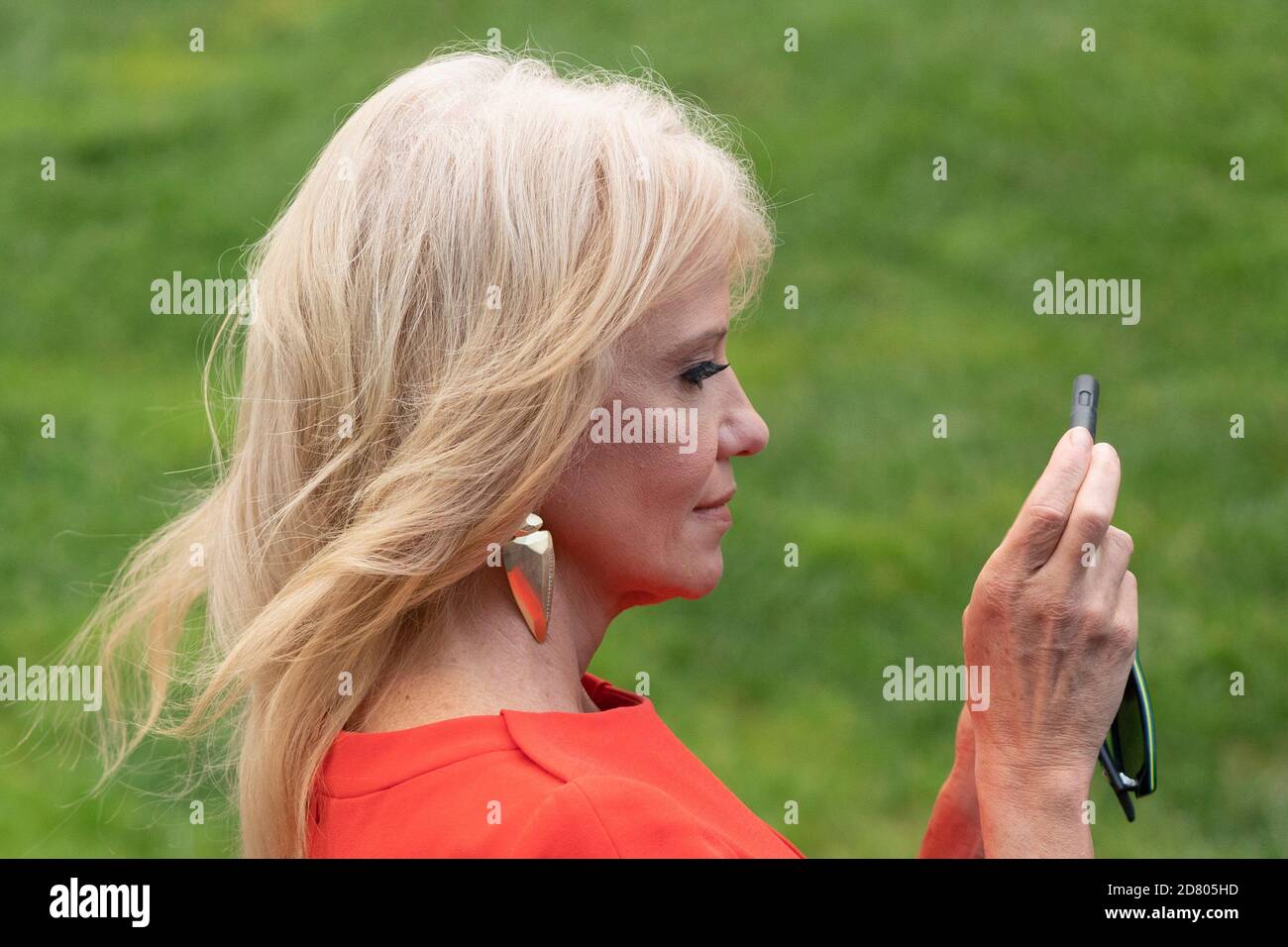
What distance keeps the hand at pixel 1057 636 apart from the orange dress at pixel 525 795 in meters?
0.37

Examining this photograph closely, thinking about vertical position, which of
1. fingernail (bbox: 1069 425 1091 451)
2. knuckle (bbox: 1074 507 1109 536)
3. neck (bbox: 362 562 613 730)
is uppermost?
fingernail (bbox: 1069 425 1091 451)

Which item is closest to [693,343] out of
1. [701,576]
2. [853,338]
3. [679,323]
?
[679,323]

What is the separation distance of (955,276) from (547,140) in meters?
5.48

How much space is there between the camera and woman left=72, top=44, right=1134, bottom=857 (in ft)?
6.35

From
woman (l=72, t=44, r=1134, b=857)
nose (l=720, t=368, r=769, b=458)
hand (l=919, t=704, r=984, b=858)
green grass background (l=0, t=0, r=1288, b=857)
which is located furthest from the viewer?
green grass background (l=0, t=0, r=1288, b=857)

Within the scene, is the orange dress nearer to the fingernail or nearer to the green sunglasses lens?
the green sunglasses lens

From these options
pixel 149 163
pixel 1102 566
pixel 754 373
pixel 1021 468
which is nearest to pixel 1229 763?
pixel 1021 468

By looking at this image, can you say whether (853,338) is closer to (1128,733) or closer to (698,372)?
(1128,733)

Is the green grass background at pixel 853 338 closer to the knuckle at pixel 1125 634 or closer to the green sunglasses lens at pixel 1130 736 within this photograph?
the green sunglasses lens at pixel 1130 736

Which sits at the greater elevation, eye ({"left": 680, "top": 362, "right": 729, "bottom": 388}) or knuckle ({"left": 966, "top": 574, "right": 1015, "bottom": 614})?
eye ({"left": 680, "top": 362, "right": 729, "bottom": 388})

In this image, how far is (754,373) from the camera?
6906 mm

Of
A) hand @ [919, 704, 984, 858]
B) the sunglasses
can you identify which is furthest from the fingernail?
hand @ [919, 704, 984, 858]

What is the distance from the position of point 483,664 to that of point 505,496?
0.26 metres

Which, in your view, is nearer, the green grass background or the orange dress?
the orange dress
